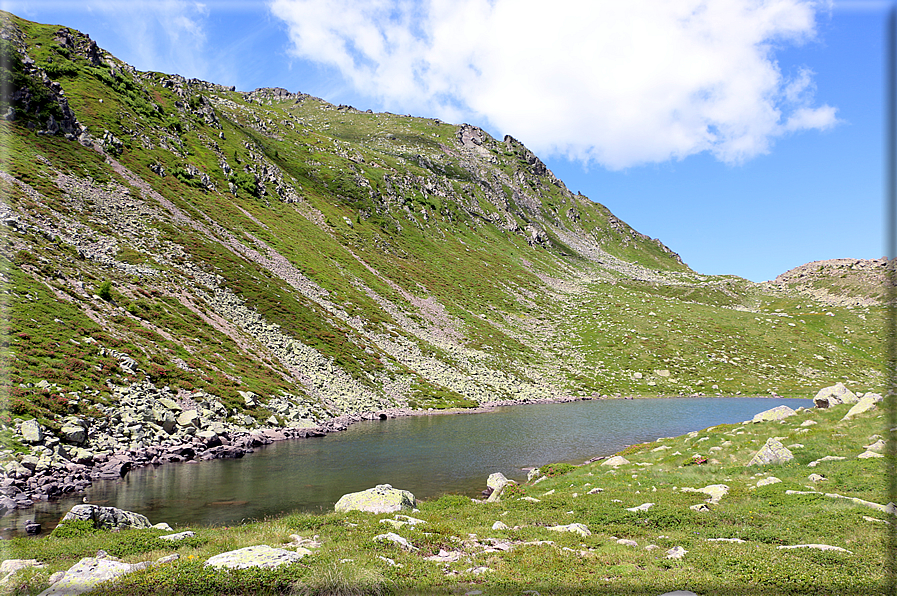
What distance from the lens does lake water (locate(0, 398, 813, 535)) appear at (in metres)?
25.1

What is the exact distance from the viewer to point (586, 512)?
18812mm

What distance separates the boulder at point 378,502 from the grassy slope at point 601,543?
1032 mm

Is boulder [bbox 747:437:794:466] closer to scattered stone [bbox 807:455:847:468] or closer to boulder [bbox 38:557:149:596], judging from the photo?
scattered stone [bbox 807:455:847:468]

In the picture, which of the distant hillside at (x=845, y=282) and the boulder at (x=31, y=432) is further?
the distant hillside at (x=845, y=282)

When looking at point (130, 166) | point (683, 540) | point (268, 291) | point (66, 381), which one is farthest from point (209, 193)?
point (683, 540)

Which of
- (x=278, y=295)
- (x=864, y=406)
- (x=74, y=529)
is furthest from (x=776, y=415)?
(x=278, y=295)

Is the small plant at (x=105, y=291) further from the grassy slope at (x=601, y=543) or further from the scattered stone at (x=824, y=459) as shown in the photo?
the scattered stone at (x=824, y=459)

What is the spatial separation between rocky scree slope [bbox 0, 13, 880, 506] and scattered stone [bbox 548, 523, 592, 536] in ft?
108

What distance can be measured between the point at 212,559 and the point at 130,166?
103514 millimetres

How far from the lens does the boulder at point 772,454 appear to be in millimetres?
23266

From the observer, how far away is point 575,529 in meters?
16.1

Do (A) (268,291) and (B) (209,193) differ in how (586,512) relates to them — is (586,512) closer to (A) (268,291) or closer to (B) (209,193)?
(A) (268,291)

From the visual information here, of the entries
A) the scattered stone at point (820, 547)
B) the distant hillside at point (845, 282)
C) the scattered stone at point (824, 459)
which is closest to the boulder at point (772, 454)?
the scattered stone at point (824, 459)

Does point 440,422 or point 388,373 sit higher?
point 388,373
